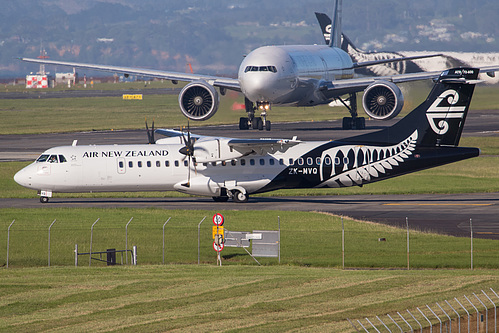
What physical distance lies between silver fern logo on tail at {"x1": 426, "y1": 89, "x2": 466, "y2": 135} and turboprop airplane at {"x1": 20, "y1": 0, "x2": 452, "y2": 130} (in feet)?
73.0

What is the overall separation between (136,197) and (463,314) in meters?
29.6

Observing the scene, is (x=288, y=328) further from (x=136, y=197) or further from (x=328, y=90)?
(x=328, y=90)

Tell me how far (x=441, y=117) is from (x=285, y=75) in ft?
75.2

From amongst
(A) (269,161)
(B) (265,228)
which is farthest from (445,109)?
(B) (265,228)

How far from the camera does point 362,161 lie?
4316cm

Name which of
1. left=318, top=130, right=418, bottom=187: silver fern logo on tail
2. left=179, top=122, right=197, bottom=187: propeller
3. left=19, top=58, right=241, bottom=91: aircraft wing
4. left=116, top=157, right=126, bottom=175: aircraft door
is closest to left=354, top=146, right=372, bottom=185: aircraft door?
left=318, top=130, right=418, bottom=187: silver fern logo on tail

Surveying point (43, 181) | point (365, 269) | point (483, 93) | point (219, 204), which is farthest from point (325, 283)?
point (483, 93)

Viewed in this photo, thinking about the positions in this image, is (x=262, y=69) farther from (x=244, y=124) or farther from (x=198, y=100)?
(x=244, y=124)

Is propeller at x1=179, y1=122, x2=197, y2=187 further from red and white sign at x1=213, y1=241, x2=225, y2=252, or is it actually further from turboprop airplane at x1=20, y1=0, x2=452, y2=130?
turboprop airplane at x1=20, y1=0, x2=452, y2=130

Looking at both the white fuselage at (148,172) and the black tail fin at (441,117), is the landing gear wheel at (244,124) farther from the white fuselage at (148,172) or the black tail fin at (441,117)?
the black tail fin at (441,117)

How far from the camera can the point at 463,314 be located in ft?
72.1

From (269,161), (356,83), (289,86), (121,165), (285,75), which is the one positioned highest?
(356,83)

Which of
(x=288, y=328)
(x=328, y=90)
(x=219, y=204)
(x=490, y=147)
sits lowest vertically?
(x=288, y=328)

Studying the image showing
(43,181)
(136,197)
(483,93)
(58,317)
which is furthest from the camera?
(483,93)
